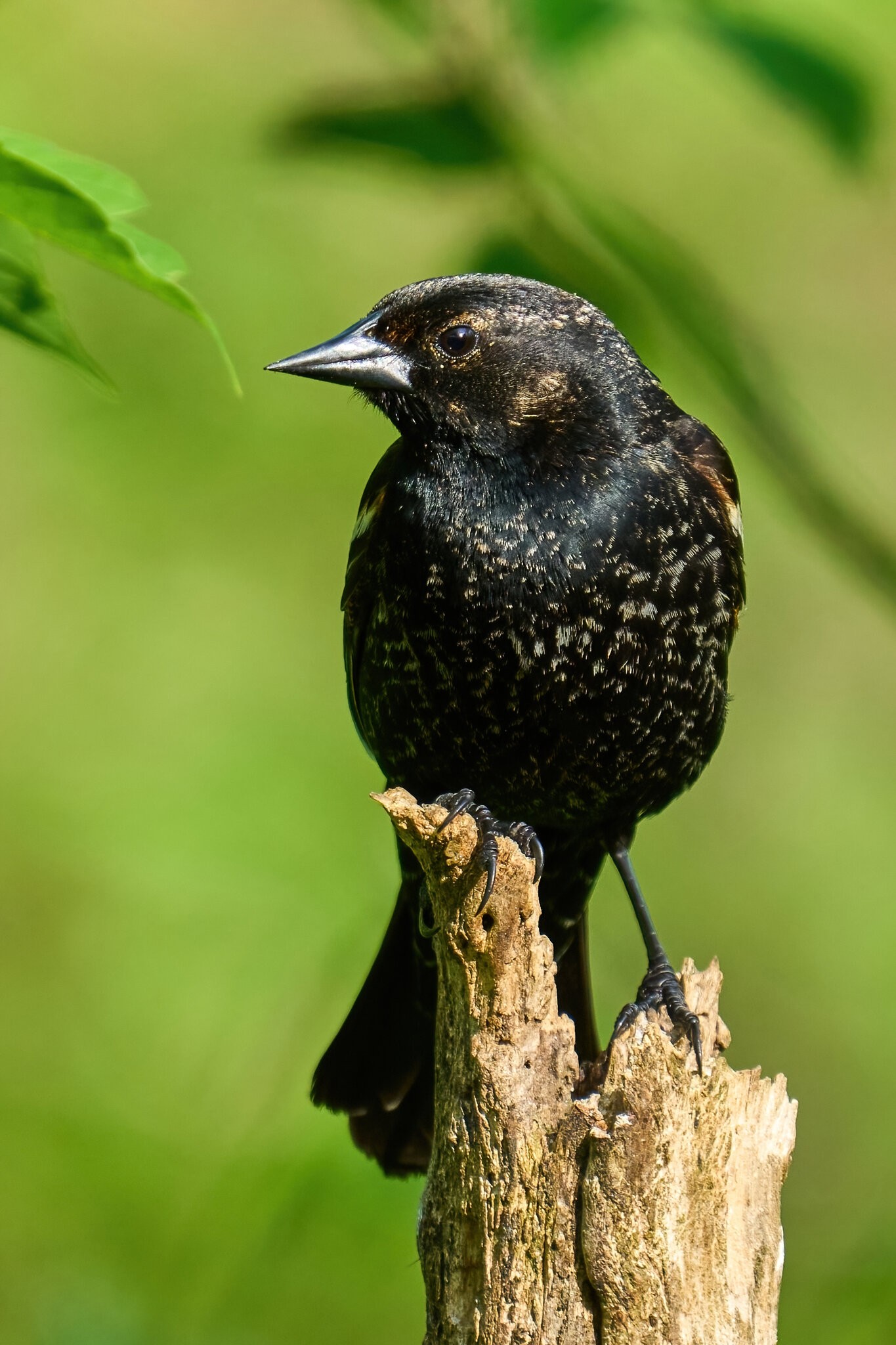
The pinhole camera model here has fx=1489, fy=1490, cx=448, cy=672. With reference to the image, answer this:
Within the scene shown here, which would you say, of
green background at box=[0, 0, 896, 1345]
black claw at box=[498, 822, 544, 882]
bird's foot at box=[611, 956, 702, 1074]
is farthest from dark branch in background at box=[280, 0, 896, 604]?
green background at box=[0, 0, 896, 1345]

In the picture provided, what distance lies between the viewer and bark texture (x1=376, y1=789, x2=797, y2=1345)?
7.31 feet

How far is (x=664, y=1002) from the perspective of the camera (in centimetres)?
307

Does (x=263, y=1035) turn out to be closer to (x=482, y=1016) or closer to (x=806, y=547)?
(x=482, y=1016)

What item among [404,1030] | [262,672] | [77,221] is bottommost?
[77,221]

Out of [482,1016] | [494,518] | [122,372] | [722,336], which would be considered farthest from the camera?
[122,372]

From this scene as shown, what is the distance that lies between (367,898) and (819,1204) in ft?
5.65

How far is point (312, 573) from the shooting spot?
5.84 metres

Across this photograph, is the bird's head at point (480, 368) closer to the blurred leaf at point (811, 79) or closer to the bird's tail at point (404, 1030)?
the bird's tail at point (404, 1030)

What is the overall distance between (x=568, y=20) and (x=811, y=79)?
0.33m

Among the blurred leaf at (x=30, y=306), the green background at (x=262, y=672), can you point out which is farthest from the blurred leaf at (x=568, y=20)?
the green background at (x=262, y=672)

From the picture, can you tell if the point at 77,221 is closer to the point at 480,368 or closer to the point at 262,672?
the point at 480,368

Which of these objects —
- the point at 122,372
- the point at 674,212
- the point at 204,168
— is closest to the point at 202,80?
the point at 204,168

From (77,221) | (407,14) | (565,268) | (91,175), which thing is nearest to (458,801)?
(565,268)

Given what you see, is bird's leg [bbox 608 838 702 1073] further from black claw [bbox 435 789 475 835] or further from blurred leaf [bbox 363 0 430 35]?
blurred leaf [bbox 363 0 430 35]
